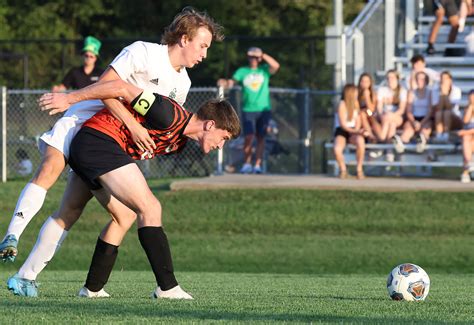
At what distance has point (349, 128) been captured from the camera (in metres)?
18.2

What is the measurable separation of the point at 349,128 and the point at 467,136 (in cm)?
176

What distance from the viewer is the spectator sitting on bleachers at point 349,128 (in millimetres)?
18078

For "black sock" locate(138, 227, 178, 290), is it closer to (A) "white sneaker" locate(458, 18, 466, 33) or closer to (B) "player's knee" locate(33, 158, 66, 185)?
(B) "player's knee" locate(33, 158, 66, 185)

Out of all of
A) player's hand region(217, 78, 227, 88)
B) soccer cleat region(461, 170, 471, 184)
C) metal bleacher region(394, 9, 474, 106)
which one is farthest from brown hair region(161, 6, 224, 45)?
metal bleacher region(394, 9, 474, 106)

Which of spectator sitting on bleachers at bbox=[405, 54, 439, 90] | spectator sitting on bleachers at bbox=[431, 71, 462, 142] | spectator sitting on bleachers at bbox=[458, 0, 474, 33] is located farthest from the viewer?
spectator sitting on bleachers at bbox=[458, 0, 474, 33]

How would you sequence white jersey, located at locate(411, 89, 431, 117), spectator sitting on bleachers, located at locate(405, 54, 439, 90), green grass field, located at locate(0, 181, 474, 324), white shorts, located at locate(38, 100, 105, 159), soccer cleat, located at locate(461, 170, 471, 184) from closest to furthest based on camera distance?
white shorts, located at locate(38, 100, 105, 159) → green grass field, located at locate(0, 181, 474, 324) → soccer cleat, located at locate(461, 170, 471, 184) → white jersey, located at locate(411, 89, 431, 117) → spectator sitting on bleachers, located at locate(405, 54, 439, 90)

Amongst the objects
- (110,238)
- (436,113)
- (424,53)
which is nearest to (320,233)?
(436,113)

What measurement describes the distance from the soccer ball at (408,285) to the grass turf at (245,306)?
102mm

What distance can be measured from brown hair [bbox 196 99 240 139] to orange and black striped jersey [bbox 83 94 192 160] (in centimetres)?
11

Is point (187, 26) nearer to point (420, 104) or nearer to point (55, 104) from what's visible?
point (55, 104)

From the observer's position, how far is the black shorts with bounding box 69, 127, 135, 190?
26.6ft

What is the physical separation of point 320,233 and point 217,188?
171 cm

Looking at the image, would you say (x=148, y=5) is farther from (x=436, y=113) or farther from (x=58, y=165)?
(x=58, y=165)

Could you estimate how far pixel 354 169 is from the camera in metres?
20.4
